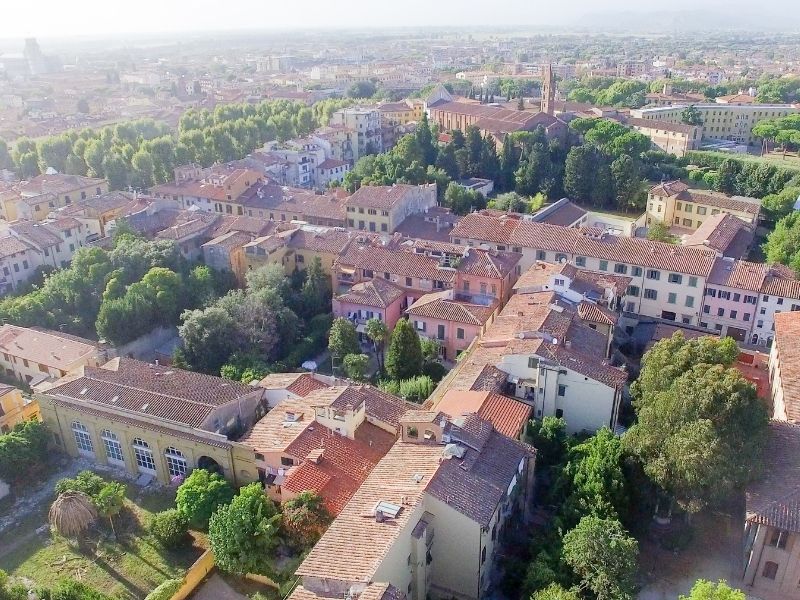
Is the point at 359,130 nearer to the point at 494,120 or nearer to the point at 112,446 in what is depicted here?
the point at 494,120

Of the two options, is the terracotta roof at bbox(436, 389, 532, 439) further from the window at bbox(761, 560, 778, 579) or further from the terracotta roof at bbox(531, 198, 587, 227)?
the terracotta roof at bbox(531, 198, 587, 227)

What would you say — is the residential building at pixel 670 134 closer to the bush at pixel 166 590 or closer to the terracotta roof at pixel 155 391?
the terracotta roof at pixel 155 391

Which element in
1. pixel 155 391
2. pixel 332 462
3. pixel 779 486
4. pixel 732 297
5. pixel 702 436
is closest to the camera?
pixel 779 486

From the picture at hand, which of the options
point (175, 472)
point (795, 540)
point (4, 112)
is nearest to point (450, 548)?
point (795, 540)

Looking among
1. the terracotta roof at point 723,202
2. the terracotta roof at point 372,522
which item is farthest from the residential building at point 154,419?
the terracotta roof at point 723,202

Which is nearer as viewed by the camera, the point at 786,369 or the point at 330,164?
the point at 786,369

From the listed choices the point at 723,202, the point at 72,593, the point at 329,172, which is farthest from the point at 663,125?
the point at 72,593

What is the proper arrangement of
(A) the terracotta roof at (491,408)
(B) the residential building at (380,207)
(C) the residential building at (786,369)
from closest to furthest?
(A) the terracotta roof at (491,408) → (C) the residential building at (786,369) → (B) the residential building at (380,207)
